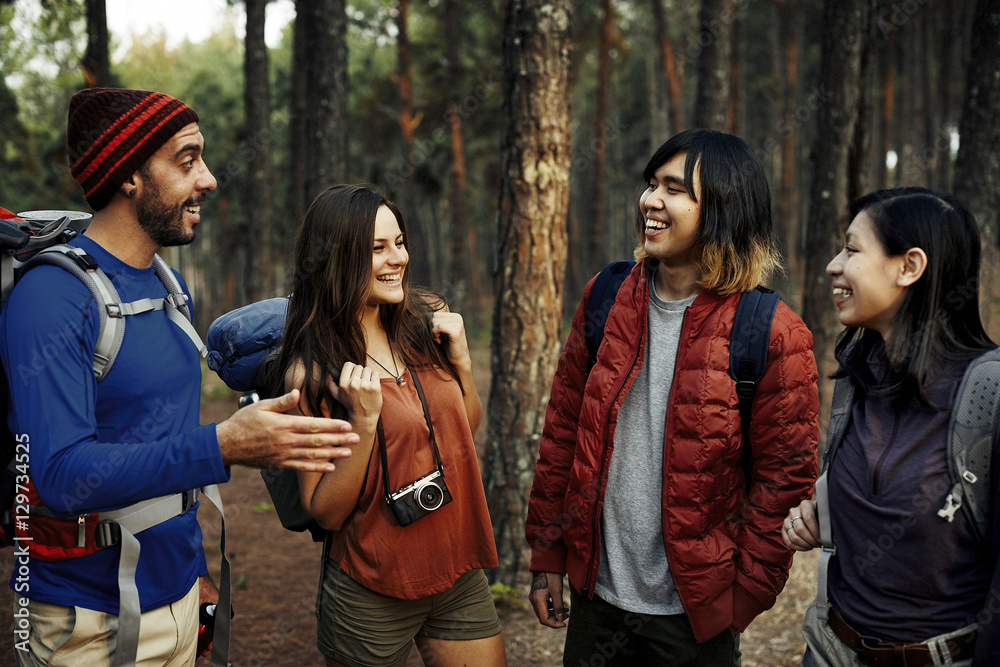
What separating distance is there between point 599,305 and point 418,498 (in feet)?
3.22

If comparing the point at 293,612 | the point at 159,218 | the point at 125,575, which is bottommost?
the point at 293,612

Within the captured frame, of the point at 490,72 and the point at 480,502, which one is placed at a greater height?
the point at 490,72

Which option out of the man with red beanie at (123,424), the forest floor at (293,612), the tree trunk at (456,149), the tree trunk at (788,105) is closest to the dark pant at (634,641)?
the man with red beanie at (123,424)

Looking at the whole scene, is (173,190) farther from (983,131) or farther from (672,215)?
(983,131)

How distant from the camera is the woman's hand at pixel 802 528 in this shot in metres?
2.15

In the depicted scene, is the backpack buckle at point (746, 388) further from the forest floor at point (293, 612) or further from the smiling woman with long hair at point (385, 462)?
the forest floor at point (293, 612)

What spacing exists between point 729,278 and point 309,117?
26.3 ft

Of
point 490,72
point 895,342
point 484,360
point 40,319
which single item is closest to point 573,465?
point 895,342

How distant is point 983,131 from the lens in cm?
572

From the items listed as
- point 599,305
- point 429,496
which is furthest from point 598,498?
point 599,305

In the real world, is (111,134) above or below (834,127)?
below

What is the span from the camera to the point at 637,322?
2516 mm

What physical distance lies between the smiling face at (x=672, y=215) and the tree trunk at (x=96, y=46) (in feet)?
32.7

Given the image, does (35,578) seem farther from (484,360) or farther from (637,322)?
(484,360)
